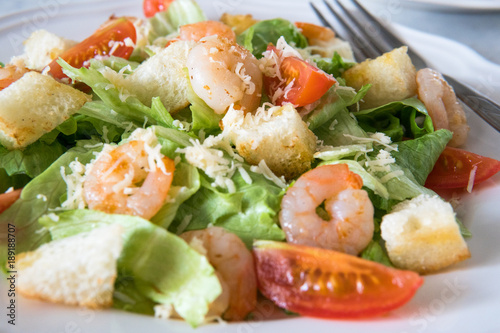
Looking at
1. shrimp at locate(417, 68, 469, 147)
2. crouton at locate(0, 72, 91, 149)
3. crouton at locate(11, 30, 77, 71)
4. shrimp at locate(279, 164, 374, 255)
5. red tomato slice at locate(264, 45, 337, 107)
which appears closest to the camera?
shrimp at locate(279, 164, 374, 255)

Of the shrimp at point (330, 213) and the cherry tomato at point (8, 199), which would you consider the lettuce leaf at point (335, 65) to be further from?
the cherry tomato at point (8, 199)

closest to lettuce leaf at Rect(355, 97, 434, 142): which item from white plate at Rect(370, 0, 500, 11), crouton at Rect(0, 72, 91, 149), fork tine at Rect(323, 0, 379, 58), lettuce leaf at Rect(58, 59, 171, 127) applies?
fork tine at Rect(323, 0, 379, 58)

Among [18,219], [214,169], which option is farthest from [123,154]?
[18,219]

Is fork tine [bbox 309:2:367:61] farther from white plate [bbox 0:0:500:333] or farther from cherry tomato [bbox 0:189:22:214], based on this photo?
cherry tomato [bbox 0:189:22:214]

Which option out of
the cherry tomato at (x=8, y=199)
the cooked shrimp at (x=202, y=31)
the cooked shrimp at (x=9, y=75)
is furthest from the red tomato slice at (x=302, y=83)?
the cooked shrimp at (x=9, y=75)

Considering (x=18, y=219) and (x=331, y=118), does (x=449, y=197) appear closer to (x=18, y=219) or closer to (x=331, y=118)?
(x=331, y=118)

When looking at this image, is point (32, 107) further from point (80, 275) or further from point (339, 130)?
point (339, 130)

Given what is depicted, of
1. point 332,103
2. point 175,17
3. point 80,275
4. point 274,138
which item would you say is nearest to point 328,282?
point 274,138
